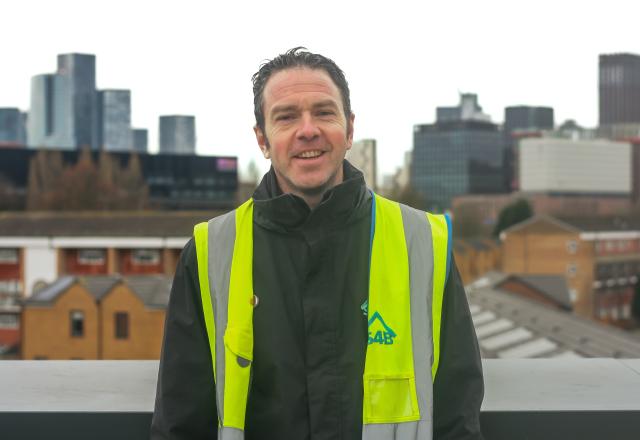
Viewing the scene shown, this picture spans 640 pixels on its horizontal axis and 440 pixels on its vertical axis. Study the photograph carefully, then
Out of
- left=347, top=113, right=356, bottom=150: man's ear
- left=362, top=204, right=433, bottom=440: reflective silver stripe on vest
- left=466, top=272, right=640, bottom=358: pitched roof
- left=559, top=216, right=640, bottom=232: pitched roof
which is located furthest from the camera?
left=559, top=216, right=640, bottom=232: pitched roof

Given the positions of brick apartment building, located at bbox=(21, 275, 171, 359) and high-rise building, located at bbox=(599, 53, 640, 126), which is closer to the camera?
brick apartment building, located at bbox=(21, 275, 171, 359)

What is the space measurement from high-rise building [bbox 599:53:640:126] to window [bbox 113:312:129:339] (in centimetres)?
16379

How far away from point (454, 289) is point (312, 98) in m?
0.53

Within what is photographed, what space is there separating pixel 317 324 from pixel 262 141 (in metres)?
0.49

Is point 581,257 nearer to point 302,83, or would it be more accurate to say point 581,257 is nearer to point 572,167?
point 302,83

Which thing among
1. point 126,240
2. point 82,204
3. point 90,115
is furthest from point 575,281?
point 90,115

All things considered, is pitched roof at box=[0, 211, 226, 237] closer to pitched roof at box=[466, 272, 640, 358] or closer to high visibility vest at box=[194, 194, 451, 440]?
pitched roof at box=[466, 272, 640, 358]

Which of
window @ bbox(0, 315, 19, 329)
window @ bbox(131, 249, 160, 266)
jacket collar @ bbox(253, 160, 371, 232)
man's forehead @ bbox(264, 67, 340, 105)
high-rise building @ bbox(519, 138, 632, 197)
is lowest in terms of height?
window @ bbox(0, 315, 19, 329)

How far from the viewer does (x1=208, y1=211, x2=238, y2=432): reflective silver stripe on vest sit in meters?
2.05

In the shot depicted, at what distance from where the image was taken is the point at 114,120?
144000 millimetres

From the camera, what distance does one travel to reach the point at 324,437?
2014 mm

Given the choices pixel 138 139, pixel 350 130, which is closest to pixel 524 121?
pixel 138 139

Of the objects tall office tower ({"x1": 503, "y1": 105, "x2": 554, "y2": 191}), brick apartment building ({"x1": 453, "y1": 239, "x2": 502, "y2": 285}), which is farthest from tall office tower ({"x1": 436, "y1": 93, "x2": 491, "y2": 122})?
brick apartment building ({"x1": 453, "y1": 239, "x2": 502, "y2": 285})

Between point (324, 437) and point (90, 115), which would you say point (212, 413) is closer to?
point (324, 437)
